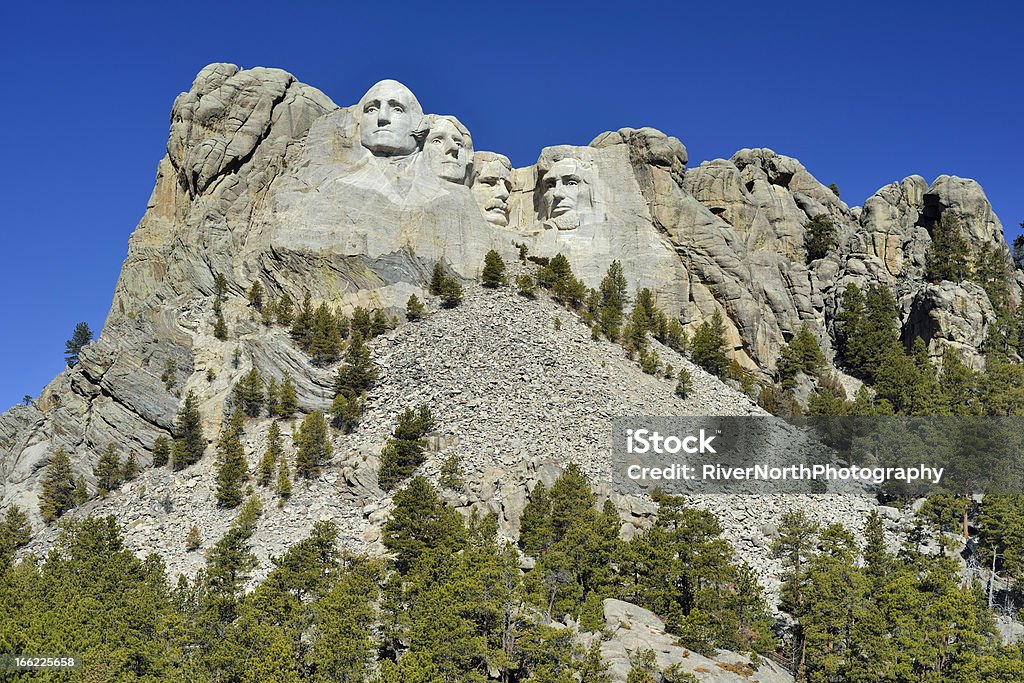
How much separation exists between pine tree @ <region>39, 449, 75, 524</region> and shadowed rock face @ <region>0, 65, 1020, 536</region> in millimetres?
2543

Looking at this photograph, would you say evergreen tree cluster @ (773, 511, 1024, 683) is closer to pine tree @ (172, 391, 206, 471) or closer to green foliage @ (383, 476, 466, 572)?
green foliage @ (383, 476, 466, 572)

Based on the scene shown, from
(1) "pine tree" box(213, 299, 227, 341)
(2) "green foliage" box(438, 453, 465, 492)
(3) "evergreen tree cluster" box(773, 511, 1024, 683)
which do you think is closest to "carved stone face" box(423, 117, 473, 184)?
(1) "pine tree" box(213, 299, 227, 341)

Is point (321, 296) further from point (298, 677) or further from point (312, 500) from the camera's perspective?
point (298, 677)

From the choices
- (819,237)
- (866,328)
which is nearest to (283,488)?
(866,328)

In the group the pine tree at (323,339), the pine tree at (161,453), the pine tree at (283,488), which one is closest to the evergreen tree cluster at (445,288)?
the pine tree at (323,339)

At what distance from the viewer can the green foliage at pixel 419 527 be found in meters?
61.0

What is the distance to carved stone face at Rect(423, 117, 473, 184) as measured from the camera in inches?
3765

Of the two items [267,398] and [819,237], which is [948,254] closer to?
[819,237]

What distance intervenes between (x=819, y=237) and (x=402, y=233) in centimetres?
3907

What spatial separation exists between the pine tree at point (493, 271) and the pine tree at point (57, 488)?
3199 cm

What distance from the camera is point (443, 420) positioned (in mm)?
74812

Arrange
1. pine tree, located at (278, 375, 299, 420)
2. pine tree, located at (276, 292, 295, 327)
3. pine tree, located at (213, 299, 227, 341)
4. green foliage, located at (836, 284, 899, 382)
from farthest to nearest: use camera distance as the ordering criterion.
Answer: green foliage, located at (836, 284, 899, 382)
pine tree, located at (276, 292, 295, 327)
pine tree, located at (213, 299, 227, 341)
pine tree, located at (278, 375, 299, 420)

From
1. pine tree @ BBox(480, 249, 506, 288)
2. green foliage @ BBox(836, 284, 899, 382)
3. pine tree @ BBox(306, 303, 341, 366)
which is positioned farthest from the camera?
green foliage @ BBox(836, 284, 899, 382)

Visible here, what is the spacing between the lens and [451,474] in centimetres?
6812
